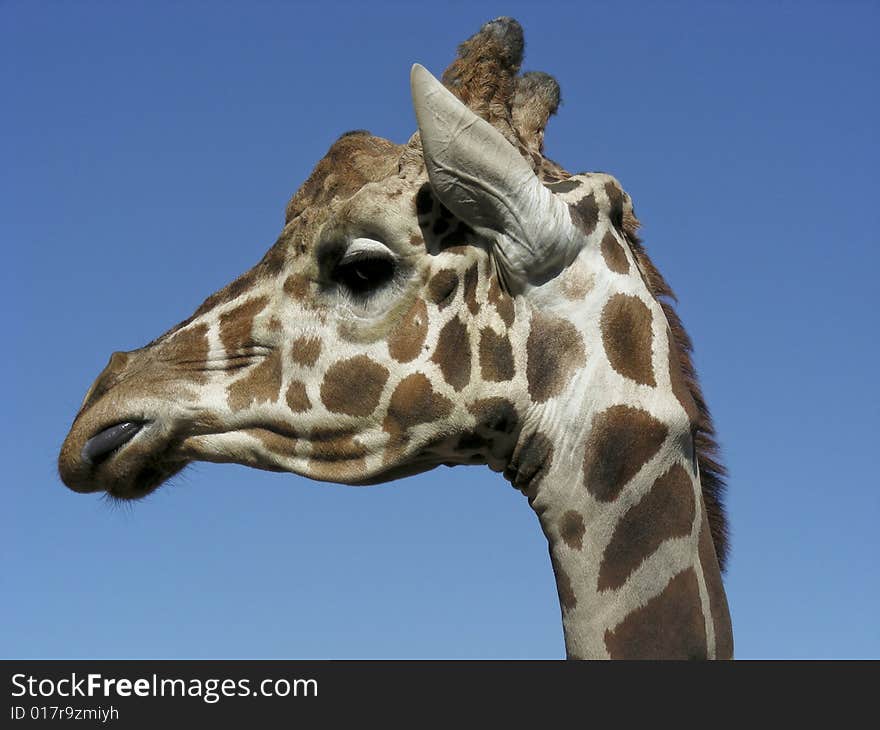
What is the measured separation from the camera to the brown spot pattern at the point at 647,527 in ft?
16.2

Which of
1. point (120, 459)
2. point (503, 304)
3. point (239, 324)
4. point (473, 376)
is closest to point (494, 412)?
point (473, 376)

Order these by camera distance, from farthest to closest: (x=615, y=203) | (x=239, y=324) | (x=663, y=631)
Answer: (x=239, y=324), (x=615, y=203), (x=663, y=631)

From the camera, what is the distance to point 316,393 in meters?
5.41

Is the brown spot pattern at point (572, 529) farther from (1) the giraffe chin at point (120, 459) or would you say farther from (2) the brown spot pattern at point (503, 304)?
(1) the giraffe chin at point (120, 459)

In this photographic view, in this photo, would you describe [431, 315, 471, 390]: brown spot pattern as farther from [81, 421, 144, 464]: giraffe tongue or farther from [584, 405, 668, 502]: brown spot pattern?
[81, 421, 144, 464]: giraffe tongue

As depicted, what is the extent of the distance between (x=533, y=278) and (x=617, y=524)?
1.11 metres

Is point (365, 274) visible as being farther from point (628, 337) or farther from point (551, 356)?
point (628, 337)

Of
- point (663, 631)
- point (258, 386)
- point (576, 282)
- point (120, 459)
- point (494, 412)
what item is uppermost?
point (576, 282)

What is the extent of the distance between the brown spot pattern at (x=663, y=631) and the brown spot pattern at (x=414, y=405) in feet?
3.83

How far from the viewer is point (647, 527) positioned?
4.98m

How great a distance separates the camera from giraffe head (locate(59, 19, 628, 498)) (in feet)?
16.9

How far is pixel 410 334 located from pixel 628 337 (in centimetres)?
96
